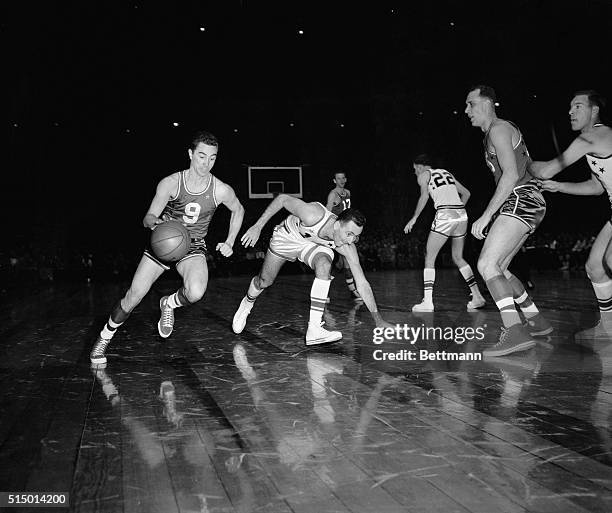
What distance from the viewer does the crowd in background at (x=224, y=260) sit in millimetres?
16641

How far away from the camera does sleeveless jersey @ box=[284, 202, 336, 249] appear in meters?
5.04

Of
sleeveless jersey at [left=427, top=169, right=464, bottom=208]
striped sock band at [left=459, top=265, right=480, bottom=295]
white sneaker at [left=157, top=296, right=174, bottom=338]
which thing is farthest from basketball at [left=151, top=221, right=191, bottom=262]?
striped sock band at [left=459, top=265, right=480, bottom=295]

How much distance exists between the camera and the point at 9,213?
57.9ft

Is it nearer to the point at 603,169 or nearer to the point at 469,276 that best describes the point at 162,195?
the point at 603,169

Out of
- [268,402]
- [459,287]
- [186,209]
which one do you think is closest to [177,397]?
[268,402]

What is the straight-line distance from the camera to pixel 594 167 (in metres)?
4.59

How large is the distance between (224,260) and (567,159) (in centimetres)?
1348

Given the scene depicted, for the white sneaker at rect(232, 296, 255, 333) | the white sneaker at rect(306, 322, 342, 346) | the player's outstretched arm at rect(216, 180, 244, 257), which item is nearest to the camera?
the player's outstretched arm at rect(216, 180, 244, 257)

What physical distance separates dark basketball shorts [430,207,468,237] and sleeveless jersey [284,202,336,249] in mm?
2308

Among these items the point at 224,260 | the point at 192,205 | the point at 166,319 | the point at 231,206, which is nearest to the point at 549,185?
the point at 231,206

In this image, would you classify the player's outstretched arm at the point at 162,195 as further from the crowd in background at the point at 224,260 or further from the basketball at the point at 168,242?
the crowd in background at the point at 224,260

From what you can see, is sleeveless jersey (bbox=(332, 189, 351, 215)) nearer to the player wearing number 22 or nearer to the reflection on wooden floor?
the reflection on wooden floor

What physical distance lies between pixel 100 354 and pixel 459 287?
24.2ft

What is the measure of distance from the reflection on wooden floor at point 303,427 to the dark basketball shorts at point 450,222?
7.08 feet
